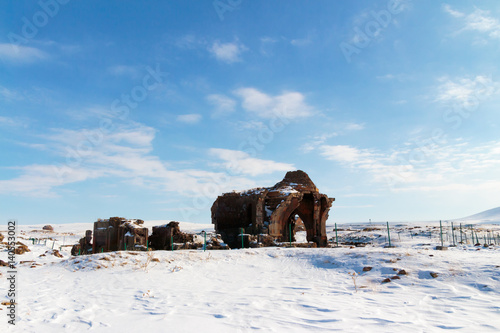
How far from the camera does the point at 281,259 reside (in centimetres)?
1455

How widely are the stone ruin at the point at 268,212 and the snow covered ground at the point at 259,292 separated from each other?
1222 cm

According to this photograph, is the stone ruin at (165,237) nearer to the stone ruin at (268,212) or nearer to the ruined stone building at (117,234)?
the ruined stone building at (117,234)

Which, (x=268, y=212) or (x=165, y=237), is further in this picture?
(x=268, y=212)

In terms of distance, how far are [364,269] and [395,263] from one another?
1283 mm

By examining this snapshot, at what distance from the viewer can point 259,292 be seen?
9109 millimetres

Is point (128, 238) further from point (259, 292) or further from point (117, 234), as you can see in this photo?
point (259, 292)

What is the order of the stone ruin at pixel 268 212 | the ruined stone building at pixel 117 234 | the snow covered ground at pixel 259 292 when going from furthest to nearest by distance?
the stone ruin at pixel 268 212 < the ruined stone building at pixel 117 234 < the snow covered ground at pixel 259 292

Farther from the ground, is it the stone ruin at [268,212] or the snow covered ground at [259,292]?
the stone ruin at [268,212]

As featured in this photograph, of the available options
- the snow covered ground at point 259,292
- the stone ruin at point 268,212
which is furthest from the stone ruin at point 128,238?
the snow covered ground at point 259,292

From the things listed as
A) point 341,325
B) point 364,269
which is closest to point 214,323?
point 341,325

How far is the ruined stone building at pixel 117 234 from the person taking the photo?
21.4 meters

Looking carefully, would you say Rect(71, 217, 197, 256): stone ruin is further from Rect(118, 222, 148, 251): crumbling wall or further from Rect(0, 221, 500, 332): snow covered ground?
Rect(0, 221, 500, 332): snow covered ground

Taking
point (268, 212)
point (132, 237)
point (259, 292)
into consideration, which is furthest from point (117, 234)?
point (259, 292)

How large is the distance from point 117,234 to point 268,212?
12520mm
